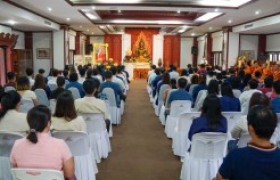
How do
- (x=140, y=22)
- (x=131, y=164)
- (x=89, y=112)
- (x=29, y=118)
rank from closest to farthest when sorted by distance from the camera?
(x=29, y=118) → (x=89, y=112) → (x=131, y=164) → (x=140, y=22)

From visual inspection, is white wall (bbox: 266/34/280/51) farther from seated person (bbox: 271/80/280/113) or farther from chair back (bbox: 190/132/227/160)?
chair back (bbox: 190/132/227/160)

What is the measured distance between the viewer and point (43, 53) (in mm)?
15344

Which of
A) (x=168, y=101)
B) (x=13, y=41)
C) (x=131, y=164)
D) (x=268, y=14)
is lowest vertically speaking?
(x=131, y=164)

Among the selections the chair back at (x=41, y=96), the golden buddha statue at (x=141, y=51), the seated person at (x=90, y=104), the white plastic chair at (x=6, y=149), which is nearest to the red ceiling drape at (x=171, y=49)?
the golden buddha statue at (x=141, y=51)

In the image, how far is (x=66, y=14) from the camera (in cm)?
1118

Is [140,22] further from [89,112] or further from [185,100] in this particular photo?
[89,112]

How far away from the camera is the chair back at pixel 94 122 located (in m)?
4.30

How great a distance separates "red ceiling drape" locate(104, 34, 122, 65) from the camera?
846 inches

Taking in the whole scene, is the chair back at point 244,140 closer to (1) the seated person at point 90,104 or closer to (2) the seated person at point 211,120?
(2) the seated person at point 211,120

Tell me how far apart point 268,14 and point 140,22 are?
5.23 m

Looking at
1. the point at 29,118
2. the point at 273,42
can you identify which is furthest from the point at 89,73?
the point at 273,42

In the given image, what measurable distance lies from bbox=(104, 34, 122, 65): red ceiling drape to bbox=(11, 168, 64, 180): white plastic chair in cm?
1950

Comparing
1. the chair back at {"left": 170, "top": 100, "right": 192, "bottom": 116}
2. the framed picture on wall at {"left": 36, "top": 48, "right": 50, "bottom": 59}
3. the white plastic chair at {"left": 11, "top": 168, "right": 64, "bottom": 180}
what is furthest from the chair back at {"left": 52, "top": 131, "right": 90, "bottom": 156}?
the framed picture on wall at {"left": 36, "top": 48, "right": 50, "bottom": 59}

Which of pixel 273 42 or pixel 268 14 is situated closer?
pixel 268 14
